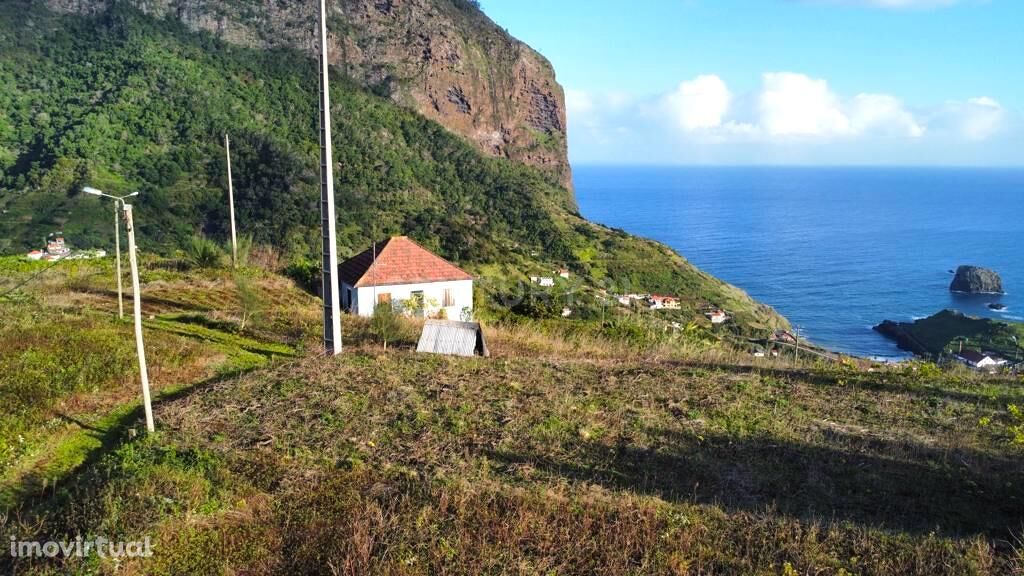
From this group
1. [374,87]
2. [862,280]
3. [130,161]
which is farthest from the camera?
[374,87]

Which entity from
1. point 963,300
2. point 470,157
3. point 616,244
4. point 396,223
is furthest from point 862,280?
point 396,223

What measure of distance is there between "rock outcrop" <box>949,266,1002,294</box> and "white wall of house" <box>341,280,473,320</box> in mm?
70482

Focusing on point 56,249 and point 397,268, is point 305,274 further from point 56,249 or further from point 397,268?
point 56,249

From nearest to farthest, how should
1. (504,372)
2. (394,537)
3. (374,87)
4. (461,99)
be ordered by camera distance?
(394,537) < (504,372) < (374,87) < (461,99)

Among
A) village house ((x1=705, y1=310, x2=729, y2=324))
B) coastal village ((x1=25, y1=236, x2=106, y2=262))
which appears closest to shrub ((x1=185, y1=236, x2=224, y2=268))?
coastal village ((x1=25, y1=236, x2=106, y2=262))

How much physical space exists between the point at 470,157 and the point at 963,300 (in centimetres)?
5879

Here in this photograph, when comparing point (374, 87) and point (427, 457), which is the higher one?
point (374, 87)

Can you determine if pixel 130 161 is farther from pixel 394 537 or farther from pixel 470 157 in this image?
pixel 394 537

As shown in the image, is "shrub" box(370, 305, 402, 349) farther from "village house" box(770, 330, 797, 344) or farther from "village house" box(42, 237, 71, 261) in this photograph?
"village house" box(770, 330, 797, 344)

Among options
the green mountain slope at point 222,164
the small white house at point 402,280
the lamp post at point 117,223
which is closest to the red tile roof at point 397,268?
the small white house at point 402,280

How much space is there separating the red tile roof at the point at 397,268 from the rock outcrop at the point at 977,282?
7087 cm

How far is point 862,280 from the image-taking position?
77000 millimetres

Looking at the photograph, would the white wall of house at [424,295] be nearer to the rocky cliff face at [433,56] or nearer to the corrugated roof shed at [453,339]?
the corrugated roof shed at [453,339]

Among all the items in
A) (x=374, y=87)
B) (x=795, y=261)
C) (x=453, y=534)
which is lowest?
(x=453, y=534)
